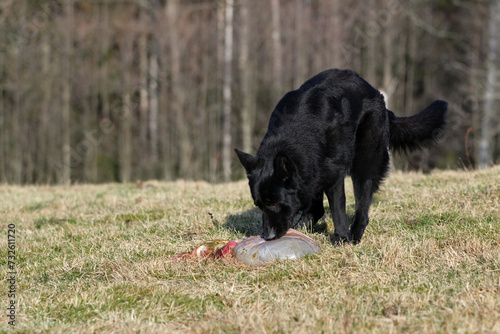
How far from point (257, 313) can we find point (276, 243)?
42.8 inches

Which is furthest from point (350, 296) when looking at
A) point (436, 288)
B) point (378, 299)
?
point (436, 288)

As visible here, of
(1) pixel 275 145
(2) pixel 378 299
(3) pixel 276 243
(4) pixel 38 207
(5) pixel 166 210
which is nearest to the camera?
(2) pixel 378 299

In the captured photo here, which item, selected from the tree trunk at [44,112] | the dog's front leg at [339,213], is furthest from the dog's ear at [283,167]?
the tree trunk at [44,112]

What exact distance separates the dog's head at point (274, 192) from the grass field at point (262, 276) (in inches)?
16.4

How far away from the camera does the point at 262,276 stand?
336 cm

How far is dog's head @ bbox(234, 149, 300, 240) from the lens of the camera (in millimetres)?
3875

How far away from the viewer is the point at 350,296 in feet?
9.52

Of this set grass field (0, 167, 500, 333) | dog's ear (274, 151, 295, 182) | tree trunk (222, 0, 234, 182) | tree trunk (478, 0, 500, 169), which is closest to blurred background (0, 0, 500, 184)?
tree trunk (222, 0, 234, 182)

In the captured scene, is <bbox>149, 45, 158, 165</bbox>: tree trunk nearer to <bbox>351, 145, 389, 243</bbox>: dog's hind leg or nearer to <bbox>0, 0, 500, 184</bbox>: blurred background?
<bbox>0, 0, 500, 184</bbox>: blurred background

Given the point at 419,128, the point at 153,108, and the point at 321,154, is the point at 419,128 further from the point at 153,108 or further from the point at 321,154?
the point at 153,108

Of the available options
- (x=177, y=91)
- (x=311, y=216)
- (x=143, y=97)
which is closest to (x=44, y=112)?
(x=143, y=97)

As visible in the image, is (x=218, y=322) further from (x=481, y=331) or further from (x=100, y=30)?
(x=100, y=30)

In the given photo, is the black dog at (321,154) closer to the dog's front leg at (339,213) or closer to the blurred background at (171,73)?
the dog's front leg at (339,213)

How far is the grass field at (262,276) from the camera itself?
103 inches
